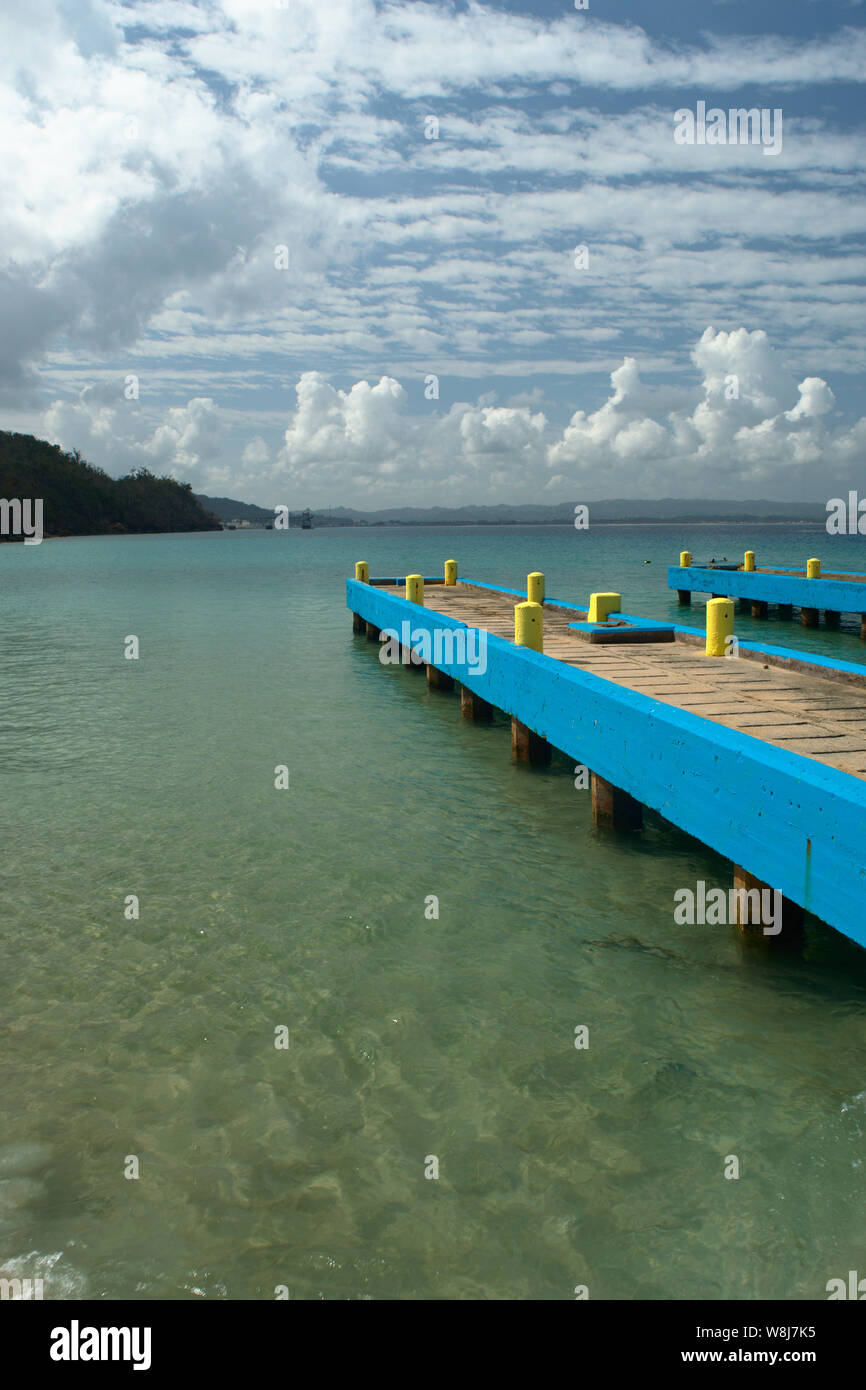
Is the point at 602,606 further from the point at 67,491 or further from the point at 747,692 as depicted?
the point at 67,491

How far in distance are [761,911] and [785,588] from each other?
21.5 m

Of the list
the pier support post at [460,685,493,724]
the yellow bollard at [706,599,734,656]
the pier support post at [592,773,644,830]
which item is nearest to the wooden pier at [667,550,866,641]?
the pier support post at [460,685,493,724]

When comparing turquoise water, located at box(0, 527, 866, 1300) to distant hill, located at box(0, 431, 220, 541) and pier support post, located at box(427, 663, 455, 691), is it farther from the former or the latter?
distant hill, located at box(0, 431, 220, 541)

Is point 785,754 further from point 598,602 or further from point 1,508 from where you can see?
point 1,508

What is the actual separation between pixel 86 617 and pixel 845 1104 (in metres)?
32.4

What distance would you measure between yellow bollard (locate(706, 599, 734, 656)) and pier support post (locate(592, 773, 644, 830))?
10.2ft

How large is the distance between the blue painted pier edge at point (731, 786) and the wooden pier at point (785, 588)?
1666cm

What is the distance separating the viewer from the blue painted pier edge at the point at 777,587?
23375mm

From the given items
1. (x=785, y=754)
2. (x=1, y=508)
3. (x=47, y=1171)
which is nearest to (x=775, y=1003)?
(x=785, y=754)

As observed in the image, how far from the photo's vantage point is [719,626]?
36.0 feet

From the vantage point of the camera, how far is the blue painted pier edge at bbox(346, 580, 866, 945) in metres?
4.99

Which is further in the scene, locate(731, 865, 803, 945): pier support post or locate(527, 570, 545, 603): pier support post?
locate(527, 570, 545, 603): pier support post

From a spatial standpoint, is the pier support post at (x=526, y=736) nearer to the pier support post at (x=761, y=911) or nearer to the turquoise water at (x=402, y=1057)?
the turquoise water at (x=402, y=1057)

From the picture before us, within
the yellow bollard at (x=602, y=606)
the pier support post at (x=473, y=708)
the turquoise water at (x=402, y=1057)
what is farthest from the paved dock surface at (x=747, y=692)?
the turquoise water at (x=402, y=1057)
